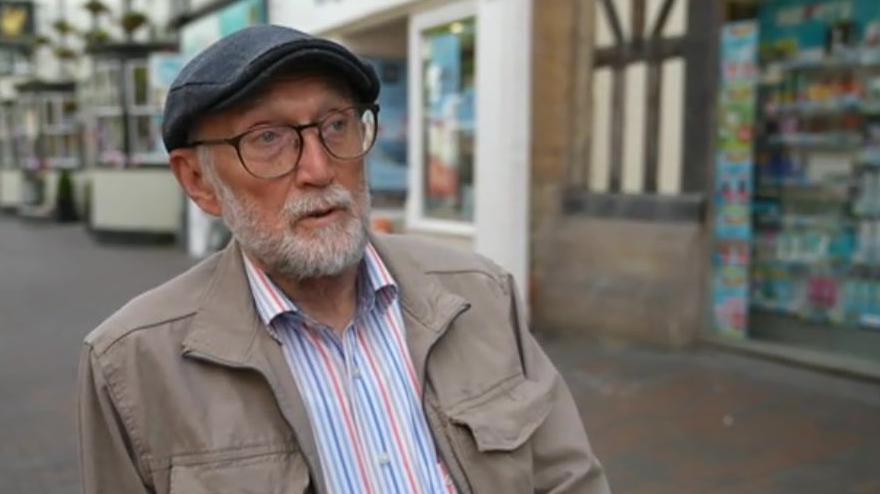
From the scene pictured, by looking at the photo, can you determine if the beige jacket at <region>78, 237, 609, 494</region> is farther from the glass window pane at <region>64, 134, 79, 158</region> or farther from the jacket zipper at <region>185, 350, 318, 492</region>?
the glass window pane at <region>64, 134, 79, 158</region>

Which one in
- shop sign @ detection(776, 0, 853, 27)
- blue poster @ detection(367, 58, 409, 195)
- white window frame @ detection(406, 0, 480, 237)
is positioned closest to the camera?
shop sign @ detection(776, 0, 853, 27)

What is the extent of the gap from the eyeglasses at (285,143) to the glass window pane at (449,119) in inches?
254

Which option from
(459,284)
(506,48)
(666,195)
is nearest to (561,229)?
(666,195)

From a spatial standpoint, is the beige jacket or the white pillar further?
the white pillar

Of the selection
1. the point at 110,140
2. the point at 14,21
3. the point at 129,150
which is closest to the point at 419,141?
the point at 129,150

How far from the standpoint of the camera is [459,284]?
191 centimetres

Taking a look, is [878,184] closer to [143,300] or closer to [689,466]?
[689,466]

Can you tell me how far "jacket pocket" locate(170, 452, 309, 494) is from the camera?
1.51 m

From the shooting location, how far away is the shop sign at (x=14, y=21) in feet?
107

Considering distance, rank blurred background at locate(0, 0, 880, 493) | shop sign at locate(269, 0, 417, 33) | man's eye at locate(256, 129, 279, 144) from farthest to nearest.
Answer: shop sign at locate(269, 0, 417, 33) → blurred background at locate(0, 0, 880, 493) → man's eye at locate(256, 129, 279, 144)

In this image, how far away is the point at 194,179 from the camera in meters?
1.82

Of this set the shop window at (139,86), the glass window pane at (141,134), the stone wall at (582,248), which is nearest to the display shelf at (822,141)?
the stone wall at (582,248)

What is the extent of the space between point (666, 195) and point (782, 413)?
82.7 inches

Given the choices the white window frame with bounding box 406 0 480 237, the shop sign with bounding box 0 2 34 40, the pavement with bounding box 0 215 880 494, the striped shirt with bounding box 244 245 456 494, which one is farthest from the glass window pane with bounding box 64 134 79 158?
the striped shirt with bounding box 244 245 456 494
